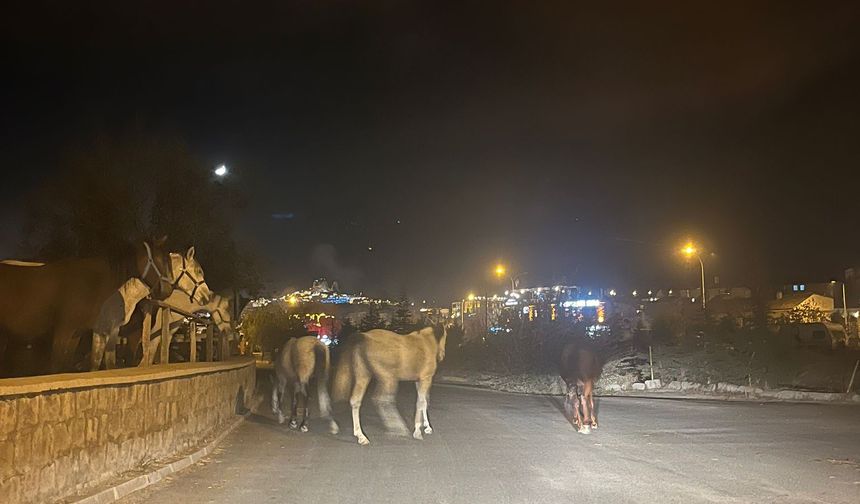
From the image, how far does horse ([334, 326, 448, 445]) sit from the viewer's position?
15.0m

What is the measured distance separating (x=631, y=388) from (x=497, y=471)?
63.1 ft

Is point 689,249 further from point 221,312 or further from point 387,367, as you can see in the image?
point 387,367

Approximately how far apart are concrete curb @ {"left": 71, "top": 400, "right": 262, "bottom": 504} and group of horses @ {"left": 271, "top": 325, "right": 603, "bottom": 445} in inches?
110

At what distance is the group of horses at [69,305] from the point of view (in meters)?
12.7

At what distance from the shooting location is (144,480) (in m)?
10.2

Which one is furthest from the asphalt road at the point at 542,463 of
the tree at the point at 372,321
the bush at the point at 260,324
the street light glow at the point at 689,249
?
the bush at the point at 260,324

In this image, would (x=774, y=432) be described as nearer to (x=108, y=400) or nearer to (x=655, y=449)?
(x=655, y=449)

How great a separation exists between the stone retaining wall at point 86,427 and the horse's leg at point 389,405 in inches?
145

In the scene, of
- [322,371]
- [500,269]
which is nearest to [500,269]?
[500,269]

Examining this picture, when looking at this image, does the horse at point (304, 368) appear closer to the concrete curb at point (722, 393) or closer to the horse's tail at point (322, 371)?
the horse's tail at point (322, 371)

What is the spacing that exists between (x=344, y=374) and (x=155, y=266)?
169 inches

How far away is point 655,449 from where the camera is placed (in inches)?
547

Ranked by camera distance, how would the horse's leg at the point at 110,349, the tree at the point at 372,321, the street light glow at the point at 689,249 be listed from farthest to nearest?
1. the tree at the point at 372,321
2. the street light glow at the point at 689,249
3. the horse's leg at the point at 110,349

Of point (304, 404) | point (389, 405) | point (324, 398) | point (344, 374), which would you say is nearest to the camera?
point (344, 374)
